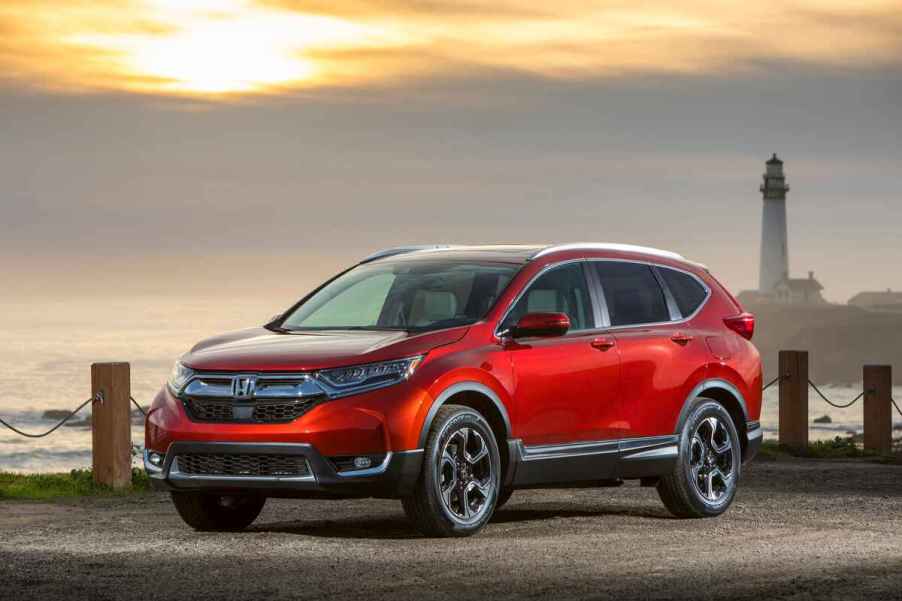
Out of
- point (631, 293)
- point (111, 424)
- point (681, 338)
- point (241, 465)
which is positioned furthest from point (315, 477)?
point (111, 424)

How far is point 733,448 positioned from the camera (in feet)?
46.0

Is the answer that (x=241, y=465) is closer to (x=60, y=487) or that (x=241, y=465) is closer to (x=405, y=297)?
(x=405, y=297)

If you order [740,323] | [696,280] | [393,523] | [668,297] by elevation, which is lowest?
[393,523]

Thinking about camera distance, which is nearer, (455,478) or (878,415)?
(455,478)

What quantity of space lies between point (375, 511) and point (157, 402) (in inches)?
114

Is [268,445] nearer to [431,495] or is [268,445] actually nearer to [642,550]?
[431,495]

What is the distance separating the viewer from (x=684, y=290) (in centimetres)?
1401

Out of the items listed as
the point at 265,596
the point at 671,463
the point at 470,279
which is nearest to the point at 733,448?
the point at 671,463

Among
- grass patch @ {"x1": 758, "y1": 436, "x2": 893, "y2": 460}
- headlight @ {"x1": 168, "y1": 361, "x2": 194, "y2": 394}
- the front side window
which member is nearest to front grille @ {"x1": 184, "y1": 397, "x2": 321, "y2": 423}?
headlight @ {"x1": 168, "y1": 361, "x2": 194, "y2": 394}

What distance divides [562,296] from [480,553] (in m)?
2.53

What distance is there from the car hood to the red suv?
18 mm

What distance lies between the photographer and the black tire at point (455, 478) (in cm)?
1145

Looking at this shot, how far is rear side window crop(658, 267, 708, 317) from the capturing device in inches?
546

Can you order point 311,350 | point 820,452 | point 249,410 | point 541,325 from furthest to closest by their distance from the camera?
point 820,452
point 541,325
point 311,350
point 249,410
